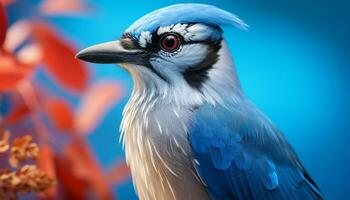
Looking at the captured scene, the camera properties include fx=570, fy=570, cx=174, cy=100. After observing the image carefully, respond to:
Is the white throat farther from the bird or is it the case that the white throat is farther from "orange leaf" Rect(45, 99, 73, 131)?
"orange leaf" Rect(45, 99, 73, 131)

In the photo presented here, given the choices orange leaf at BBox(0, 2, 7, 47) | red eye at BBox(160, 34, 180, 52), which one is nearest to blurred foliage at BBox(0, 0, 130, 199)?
orange leaf at BBox(0, 2, 7, 47)

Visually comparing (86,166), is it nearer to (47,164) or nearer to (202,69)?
(47,164)

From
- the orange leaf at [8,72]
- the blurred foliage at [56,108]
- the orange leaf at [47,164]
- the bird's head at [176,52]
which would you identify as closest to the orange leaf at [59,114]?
the blurred foliage at [56,108]

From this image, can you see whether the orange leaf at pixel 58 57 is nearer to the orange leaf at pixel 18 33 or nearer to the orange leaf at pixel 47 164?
the orange leaf at pixel 18 33

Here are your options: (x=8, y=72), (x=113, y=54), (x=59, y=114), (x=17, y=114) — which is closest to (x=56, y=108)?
(x=59, y=114)

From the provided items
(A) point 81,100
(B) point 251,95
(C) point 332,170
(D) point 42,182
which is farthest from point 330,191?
(D) point 42,182

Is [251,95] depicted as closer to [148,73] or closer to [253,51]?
[253,51]
